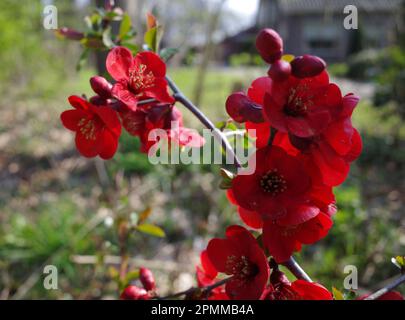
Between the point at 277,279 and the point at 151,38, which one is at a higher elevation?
the point at 151,38

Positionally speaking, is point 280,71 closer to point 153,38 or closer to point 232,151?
point 232,151

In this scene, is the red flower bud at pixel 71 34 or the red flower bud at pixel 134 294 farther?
the red flower bud at pixel 71 34

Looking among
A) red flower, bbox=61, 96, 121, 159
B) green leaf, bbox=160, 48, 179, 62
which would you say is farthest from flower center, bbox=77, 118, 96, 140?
green leaf, bbox=160, 48, 179, 62

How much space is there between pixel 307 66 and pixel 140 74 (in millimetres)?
267

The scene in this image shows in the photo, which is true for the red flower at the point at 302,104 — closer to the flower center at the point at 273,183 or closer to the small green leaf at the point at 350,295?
the flower center at the point at 273,183

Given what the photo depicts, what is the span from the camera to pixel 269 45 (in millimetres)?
544

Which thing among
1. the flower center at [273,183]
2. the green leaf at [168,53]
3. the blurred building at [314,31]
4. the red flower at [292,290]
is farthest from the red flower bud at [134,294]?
the blurred building at [314,31]

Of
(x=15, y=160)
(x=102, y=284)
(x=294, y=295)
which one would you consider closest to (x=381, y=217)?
(x=102, y=284)

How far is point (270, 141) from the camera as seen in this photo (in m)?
0.57

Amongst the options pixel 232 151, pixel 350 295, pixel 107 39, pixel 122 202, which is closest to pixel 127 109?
pixel 232 151

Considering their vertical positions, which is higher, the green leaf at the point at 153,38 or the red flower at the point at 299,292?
the green leaf at the point at 153,38

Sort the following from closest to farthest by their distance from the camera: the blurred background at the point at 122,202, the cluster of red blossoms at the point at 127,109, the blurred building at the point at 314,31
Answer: the cluster of red blossoms at the point at 127,109, the blurred background at the point at 122,202, the blurred building at the point at 314,31

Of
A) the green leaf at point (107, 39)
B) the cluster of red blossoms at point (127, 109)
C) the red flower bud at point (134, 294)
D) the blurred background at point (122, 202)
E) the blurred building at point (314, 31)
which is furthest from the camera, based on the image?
the blurred building at point (314, 31)

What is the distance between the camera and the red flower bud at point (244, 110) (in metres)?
0.57
